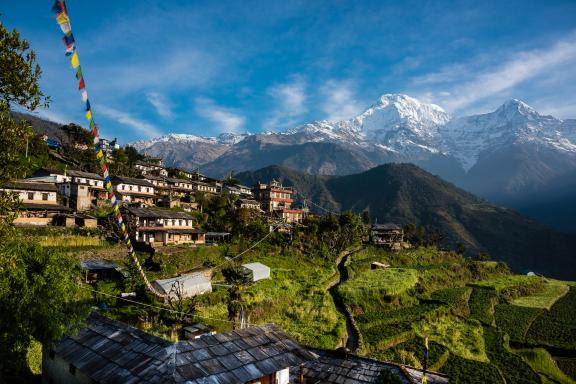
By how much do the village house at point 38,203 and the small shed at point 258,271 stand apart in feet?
93.1

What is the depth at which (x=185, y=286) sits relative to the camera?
39.1 m

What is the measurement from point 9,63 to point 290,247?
2234 inches

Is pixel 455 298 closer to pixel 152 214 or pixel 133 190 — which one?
pixel 152 214

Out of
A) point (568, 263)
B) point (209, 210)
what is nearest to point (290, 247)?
point (209, 210)

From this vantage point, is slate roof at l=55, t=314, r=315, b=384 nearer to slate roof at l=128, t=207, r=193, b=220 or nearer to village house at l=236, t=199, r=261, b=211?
slate roof at l=128, t=207, r=193, b=220

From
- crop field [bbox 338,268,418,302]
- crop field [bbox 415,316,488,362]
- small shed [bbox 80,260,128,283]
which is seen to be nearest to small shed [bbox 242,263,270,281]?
crop field [bbox 338,268,418,302]

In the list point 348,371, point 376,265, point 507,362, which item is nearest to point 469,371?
point 507,362

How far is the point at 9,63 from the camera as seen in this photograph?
578 inches

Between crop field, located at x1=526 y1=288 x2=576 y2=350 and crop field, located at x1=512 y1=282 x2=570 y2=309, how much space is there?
205cm

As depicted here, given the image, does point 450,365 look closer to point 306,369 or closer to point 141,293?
point 306,369

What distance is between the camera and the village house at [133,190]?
73.4 meters

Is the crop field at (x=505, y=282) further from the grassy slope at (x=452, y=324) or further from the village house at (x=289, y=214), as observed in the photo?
the village house at (x=289, y=214)

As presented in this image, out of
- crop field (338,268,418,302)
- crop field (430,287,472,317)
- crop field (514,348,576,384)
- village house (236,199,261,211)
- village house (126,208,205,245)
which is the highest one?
village house (236,199,261,211)

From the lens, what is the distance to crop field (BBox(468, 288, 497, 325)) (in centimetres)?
5765
